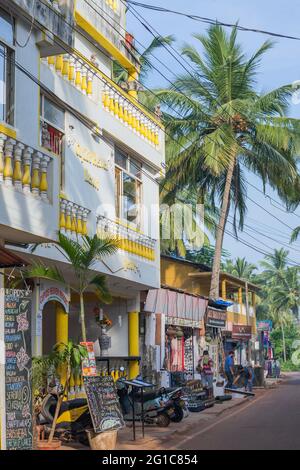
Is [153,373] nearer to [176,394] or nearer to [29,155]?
[176,394]

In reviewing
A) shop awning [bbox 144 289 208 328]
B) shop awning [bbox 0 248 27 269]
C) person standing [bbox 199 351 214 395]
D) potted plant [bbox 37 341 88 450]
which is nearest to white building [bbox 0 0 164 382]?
shop awning [bbox 0 248 27 269]

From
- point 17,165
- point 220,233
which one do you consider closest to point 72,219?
point 17,165

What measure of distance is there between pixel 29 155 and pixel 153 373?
988 cm

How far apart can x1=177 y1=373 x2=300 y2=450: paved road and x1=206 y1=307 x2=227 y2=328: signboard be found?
230 inches

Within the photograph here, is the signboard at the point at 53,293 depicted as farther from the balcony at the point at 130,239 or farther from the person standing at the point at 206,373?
the person standing at the point at 206,373

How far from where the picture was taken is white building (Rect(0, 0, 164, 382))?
11.1 meters

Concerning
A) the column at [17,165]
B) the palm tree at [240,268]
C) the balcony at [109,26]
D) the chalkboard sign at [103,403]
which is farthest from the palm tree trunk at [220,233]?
the palm tree at [240,268]

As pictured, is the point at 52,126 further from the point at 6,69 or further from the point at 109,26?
the point at 109,26

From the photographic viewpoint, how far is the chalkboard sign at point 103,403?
36.1 ft

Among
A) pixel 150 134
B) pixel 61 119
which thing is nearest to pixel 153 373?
pixel 150 134

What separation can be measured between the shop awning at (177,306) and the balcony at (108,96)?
4.31 meters

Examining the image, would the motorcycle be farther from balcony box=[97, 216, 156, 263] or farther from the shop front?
the shop front

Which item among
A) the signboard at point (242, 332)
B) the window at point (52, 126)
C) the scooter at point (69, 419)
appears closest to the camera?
the scooter at point (69, 419)

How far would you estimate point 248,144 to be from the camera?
90.0 ft
